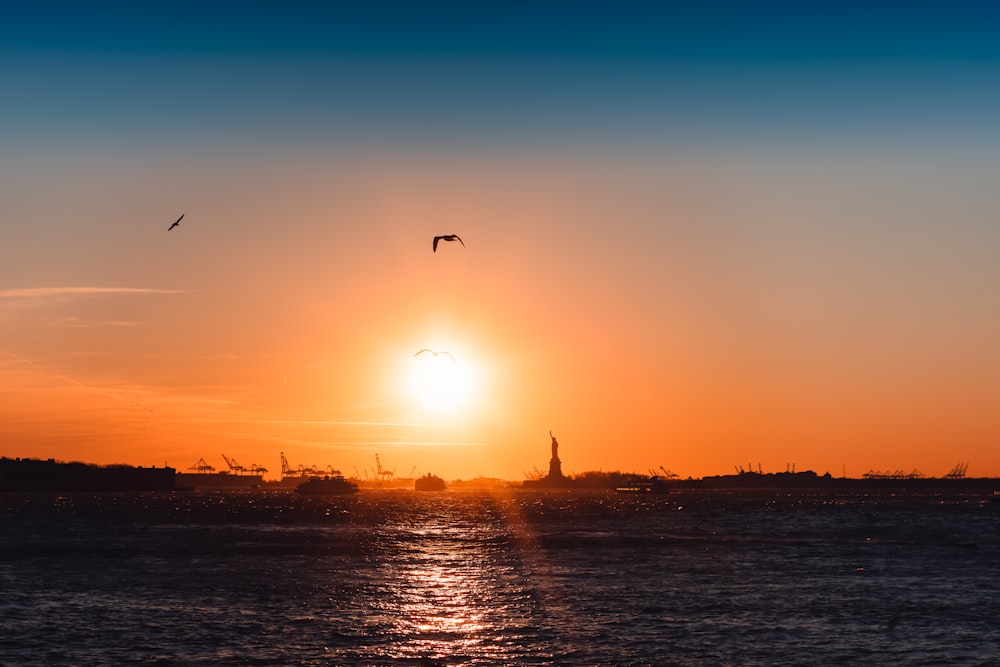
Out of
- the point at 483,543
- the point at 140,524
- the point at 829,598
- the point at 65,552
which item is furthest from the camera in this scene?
the point at 140,524

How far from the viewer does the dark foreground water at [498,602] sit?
178 ft

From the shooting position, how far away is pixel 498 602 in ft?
247

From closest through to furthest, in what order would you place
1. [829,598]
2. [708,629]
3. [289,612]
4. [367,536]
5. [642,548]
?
[708,629]
[289,612]
[829,598]
[642,548]
[367,536]

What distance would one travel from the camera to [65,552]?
11525cm

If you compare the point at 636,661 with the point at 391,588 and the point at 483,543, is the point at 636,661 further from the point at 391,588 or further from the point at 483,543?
the point at 483,543

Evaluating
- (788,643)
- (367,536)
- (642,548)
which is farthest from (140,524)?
(788,643)

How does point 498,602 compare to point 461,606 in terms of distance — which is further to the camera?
point 498,602

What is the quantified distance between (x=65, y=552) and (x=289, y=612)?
189 ft

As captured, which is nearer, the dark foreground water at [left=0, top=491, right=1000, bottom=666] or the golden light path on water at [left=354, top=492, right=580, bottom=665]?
the dark foreground water at [left=0, top=491, right=1000, bottom=666]

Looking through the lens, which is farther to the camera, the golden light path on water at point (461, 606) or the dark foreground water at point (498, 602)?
the golden light path on water at point (461, 606)

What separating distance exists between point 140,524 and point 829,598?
137 meters

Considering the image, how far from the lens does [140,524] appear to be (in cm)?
18312

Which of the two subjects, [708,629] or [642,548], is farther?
[642,548]

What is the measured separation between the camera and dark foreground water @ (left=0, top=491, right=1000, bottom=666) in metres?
54.3
